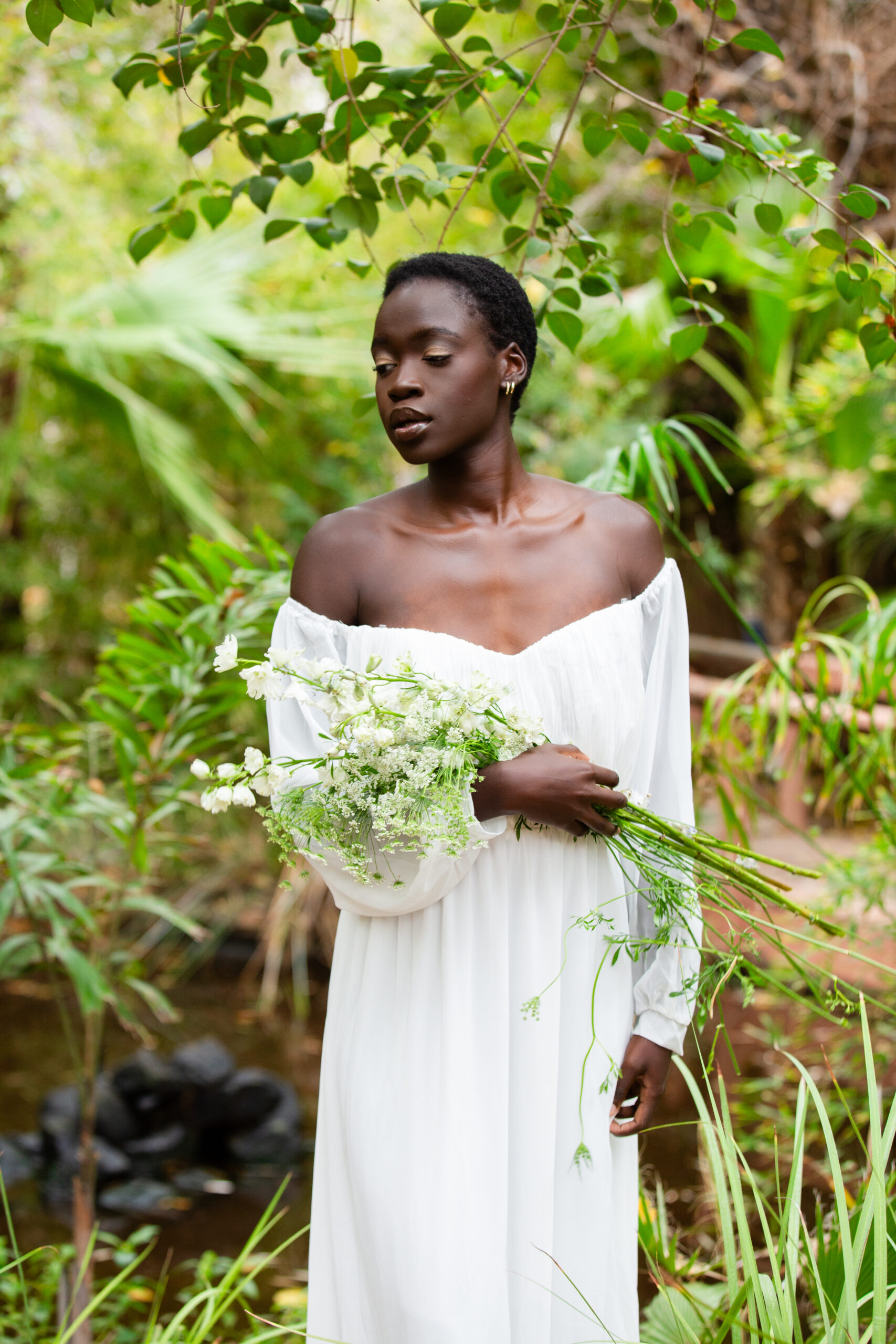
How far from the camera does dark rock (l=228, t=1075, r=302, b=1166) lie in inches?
165

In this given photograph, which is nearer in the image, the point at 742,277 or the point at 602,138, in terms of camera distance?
the point at 602,138

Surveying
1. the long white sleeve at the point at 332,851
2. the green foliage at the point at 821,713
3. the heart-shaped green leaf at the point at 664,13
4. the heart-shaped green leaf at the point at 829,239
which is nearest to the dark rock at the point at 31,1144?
the green foliage at the point at 821,713

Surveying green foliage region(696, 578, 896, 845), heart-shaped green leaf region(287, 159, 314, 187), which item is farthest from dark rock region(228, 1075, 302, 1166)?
heart-shaped green leaf region(287, 159, 314, 187)

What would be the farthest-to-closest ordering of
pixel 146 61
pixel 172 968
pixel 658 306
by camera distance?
pixel 658 306, pixel 172 968, pixel 146 61

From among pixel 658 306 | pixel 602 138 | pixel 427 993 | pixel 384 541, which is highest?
pixel 658 306

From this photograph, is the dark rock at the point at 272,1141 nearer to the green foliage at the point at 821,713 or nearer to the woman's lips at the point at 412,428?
the green foliage at the point at 821,713

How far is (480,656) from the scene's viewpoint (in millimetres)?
1687

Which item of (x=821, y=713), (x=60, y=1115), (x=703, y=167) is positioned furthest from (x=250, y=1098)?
(x=703, y=167)

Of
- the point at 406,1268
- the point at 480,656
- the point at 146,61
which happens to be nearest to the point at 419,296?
the point at 480,656

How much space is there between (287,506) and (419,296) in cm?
478

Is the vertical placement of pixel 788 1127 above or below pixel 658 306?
below

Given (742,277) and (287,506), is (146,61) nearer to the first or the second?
(287,506)

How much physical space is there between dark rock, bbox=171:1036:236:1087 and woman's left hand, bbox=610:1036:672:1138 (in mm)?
2916

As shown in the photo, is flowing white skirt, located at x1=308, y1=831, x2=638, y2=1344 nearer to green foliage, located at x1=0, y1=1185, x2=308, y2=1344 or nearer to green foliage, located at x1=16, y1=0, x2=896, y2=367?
green foliage, located at x1=0, y1=1185, x2=308, y2=1344
